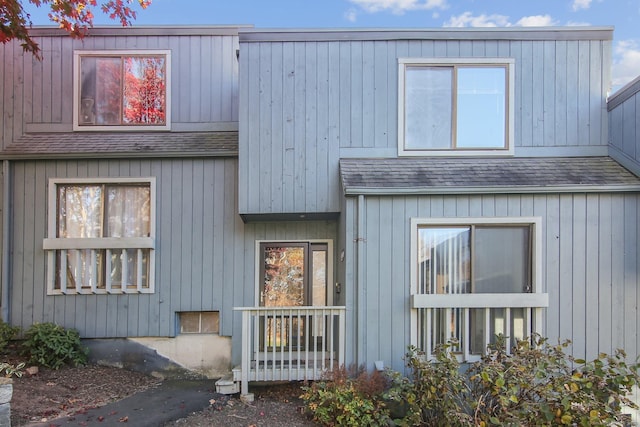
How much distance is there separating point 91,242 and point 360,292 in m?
4.07

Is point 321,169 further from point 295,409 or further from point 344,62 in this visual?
point 295,409

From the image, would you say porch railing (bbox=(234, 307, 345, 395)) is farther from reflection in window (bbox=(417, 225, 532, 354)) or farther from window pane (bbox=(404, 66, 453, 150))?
window pane (bbox=(404, 66, 453, 150))

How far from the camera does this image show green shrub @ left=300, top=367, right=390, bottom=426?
418 cm

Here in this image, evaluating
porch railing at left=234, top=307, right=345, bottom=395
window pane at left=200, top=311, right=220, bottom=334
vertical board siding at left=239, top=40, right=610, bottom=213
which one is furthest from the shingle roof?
porch railing at left=234, top=307, right=345, bottom=395

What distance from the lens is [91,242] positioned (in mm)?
5980

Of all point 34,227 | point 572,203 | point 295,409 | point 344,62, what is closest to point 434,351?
point 295,409

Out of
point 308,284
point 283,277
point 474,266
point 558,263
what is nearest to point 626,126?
point 558,263

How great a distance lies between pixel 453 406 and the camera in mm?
3936

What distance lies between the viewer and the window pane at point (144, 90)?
21.9 feet

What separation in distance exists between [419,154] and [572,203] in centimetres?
198

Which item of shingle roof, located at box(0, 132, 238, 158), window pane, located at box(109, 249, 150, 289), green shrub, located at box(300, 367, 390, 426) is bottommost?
green shrub, located at box(300, 367, 390, 426)

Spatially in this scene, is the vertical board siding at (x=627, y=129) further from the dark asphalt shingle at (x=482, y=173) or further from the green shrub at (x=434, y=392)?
the green shrub at (x=434, y=392)

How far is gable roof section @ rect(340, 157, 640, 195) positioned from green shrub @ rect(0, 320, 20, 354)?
205 inches

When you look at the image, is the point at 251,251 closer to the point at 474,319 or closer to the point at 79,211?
the point at 79,211
